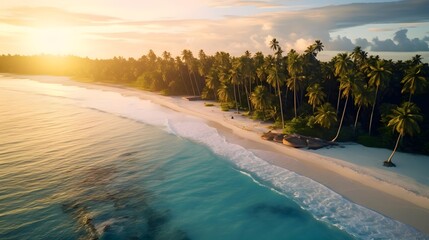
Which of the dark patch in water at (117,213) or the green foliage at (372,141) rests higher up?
the green foliage at (372,141)

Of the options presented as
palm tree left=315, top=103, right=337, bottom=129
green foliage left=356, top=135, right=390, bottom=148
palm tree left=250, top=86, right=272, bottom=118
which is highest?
palm tree left=250, top=86, right=272, bottom=118

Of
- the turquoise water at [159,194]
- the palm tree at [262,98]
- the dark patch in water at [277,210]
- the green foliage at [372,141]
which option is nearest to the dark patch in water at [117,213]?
the turquoise water at [159,194]

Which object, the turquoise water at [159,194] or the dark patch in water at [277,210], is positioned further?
the dark patch in water at [277,210]

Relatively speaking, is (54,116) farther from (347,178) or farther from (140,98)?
(347,178)

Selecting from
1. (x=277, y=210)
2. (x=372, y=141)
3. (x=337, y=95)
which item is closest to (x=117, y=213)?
(x=277, y=210)

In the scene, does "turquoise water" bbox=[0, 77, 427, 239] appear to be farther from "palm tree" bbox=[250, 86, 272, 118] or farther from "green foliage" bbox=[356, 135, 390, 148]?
"green foliage" bbox=[356, 135, 390, 148]


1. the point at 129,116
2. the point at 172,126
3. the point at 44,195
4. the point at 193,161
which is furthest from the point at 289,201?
the point at 129,116

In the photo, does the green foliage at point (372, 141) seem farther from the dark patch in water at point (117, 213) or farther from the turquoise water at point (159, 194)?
the dark patch in water at point (117, 213)

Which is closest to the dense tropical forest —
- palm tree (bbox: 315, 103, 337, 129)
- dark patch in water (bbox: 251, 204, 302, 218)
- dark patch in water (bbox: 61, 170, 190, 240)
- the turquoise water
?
palm tree (bbox: 315, 103, 337, 129)
